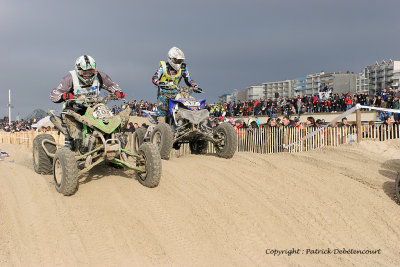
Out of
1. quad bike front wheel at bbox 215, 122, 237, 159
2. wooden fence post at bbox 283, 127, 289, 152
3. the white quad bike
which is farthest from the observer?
wooden fence post at bbox 283, 127, 289, 152

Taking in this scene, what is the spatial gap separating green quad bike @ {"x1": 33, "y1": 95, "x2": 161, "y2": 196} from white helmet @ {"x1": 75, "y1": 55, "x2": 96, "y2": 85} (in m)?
0.51

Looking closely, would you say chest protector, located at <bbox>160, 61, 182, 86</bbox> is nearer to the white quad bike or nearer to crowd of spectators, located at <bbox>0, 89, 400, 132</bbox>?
the white quad bike

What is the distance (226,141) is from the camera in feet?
28.5

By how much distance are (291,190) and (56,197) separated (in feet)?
12.9

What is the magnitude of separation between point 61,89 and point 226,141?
374cm

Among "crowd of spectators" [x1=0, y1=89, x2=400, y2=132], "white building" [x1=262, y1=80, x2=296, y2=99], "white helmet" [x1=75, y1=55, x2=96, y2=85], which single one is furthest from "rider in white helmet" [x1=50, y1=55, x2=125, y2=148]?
"white building" [x1=262, y1=80, x2=296, y2=99]

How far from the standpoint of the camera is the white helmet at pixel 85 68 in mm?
6758

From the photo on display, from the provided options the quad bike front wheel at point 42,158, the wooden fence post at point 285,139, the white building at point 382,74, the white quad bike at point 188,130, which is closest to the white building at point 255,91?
the white building at point 382,74

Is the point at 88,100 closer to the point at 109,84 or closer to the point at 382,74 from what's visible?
the point at 109,84

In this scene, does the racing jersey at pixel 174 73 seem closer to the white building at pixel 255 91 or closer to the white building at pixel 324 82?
the white building at pixel 324 82

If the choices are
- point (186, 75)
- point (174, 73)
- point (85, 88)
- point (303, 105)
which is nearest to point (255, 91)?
point (303, 105)

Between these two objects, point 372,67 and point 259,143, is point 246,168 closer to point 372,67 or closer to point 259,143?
point 259,143

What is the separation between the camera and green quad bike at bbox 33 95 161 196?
5.65 m

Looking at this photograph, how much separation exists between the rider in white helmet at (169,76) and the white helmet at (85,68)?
8.52 ft
